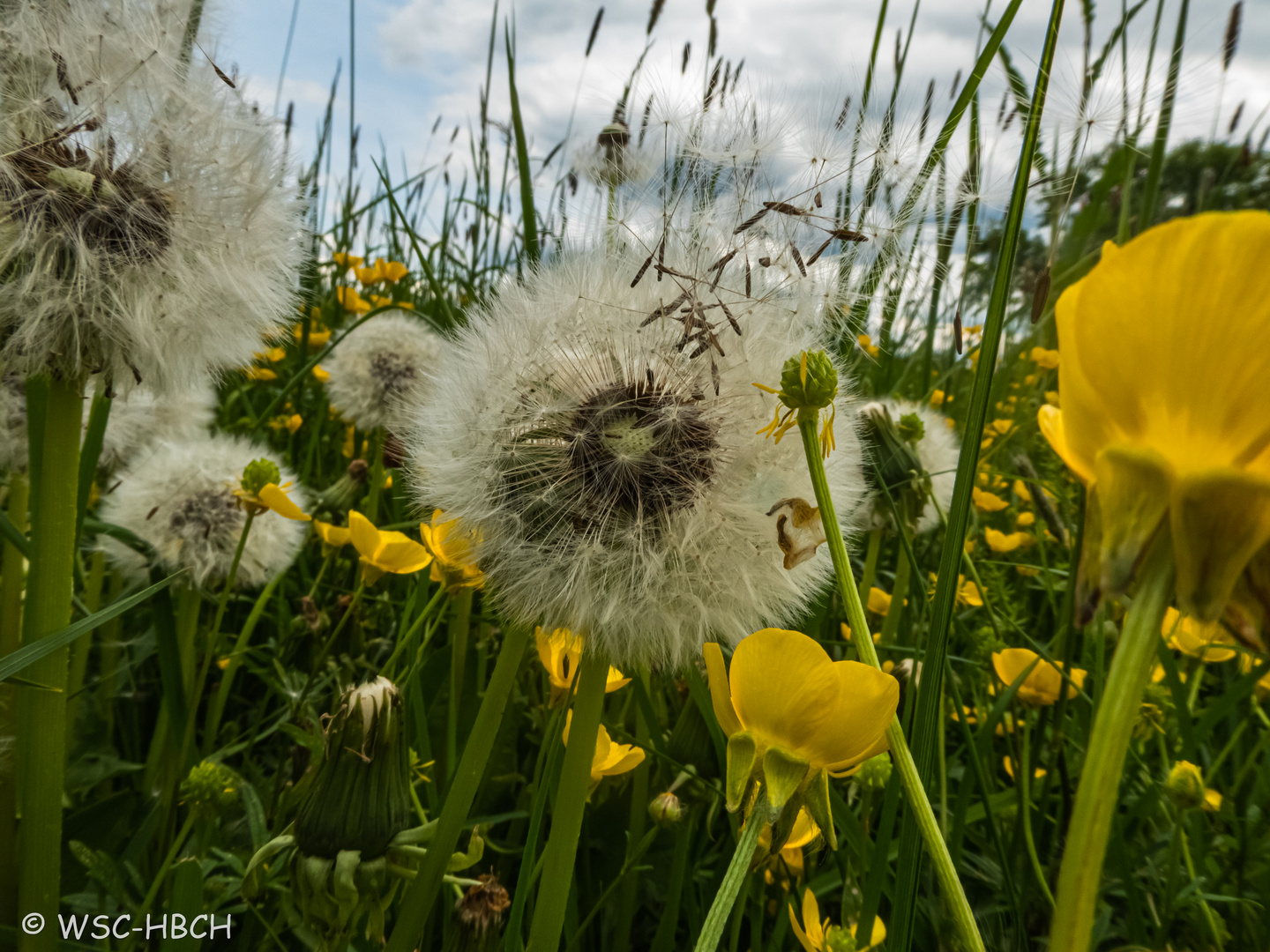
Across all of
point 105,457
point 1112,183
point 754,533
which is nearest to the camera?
point 754,533

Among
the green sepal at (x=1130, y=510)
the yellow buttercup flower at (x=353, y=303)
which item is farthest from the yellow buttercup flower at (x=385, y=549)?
the yellow buttercup flower at (x=353, y=303)

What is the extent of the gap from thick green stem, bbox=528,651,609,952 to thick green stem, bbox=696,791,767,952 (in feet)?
0.89

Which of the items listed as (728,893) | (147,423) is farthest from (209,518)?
(728,893)

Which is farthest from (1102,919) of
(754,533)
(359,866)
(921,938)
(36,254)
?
(36,254)

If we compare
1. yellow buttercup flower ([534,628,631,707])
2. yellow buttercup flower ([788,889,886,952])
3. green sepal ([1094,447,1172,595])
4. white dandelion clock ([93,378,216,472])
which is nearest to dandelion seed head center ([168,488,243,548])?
white dandelion clock ([93,378,216,472])

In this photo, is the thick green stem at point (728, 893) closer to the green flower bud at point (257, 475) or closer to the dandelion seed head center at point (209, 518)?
the green flower bud at point (257, 475)

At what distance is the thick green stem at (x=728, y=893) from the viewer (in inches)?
17.2

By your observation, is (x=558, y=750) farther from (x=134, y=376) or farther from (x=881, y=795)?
(x=134, y=376)

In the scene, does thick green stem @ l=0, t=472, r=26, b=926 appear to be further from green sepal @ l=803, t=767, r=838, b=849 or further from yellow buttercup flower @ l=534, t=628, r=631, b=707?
green sepal @ l=803, t=767, r=838, b=849

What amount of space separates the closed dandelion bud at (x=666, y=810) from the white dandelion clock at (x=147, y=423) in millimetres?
1139

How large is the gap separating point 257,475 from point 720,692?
0.90 meters

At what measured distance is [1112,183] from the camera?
2.01 m

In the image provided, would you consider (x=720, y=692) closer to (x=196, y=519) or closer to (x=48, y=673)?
(x=48, y=673)

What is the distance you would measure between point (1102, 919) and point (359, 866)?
3.09 feet
